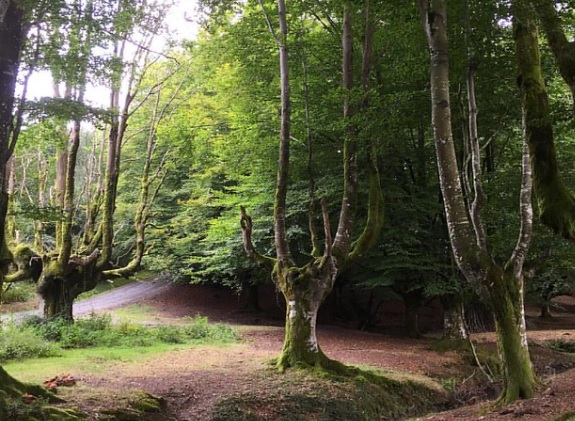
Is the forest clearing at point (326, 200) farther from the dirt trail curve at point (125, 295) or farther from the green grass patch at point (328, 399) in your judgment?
the dirt trail curve at point (125, 295)

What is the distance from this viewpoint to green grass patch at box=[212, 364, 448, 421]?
758cm

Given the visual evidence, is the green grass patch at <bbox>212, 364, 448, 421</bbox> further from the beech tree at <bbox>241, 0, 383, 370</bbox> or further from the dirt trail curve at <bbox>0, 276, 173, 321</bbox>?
the dirt trail curve at <bbox>0, 276, 173, 321</bbox>

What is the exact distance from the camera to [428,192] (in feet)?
49.4

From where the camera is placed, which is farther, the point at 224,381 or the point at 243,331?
the point at 243,331

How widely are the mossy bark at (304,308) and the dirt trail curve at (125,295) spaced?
52.9 feet

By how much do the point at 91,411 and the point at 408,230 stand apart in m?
10.1

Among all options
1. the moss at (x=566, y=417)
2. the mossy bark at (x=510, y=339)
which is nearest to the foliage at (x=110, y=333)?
the mossy bark at (x=510, y=339)

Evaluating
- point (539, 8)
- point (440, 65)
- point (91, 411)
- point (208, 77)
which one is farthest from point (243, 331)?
point (539, 8)

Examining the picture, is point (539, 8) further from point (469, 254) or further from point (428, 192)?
point (428, 192)

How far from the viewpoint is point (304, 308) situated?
388 inches

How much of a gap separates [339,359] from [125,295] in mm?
19695

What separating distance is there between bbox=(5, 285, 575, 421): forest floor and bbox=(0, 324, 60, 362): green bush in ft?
6.81

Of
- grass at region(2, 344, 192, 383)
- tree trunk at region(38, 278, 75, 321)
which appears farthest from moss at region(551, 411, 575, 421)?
tree trunk at region(38, 278, 75, 321)

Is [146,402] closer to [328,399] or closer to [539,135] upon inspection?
[328,399]
